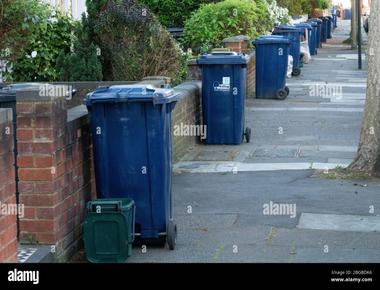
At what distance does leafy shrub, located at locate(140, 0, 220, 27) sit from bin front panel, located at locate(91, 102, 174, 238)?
54.6 ft

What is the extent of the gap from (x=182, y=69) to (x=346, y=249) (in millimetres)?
8762

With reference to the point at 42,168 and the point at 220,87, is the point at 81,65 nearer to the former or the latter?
the point at 220,87

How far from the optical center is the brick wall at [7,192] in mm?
5543

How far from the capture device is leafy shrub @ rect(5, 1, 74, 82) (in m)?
13.7

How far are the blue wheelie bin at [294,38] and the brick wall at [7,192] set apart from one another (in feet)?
56.7

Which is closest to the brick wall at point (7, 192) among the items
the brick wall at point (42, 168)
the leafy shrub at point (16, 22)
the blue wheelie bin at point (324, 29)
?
the brick wall at point (42, 168)

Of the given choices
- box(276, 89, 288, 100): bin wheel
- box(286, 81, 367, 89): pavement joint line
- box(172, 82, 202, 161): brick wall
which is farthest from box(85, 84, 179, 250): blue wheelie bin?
box(286, 81, 367, 89): pavement joint line

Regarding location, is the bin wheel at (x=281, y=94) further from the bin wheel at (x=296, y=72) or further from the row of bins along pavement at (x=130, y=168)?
the row of bins along pavement at (x=130, y=168)

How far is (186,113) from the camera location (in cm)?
1240

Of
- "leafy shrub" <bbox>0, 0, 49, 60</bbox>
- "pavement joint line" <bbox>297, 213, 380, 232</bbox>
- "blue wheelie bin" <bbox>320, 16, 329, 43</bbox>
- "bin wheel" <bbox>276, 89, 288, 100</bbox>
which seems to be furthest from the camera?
"blue wheelie bin" <bbox>320, 16, 329, 43</bbox>

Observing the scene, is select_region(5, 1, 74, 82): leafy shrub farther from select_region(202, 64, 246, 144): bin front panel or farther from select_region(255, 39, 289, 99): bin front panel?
select_region(255, 39, 289, 99): bin front panel

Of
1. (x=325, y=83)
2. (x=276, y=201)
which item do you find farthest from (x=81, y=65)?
(x=325, y=83)

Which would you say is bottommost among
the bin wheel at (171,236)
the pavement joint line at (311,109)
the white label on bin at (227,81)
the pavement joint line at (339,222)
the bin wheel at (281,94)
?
the pavement joint line at (339,222)
